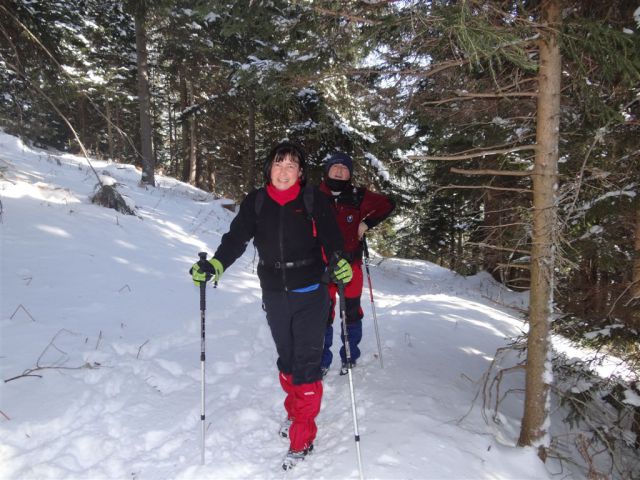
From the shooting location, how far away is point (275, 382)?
15.3 feet

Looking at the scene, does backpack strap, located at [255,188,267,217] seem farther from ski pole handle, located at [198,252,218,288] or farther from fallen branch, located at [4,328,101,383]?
fallen branch, located at [4,328,101,383]

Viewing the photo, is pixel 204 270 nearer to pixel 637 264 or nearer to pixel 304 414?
pixel 304 414

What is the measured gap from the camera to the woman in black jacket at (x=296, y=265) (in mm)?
3334

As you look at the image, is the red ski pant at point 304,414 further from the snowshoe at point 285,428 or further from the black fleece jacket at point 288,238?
the black fleece jacket at point 288,238

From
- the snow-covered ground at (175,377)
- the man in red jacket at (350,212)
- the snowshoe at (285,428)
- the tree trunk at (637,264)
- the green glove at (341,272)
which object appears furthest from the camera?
the man in red jacket at (350,212)

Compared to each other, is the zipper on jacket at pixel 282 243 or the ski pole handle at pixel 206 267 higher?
the zipper on jacket at pixel 282 243

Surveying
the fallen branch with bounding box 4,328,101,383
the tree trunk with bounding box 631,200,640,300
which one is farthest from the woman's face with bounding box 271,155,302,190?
the tree trunk with bounding box 631,200,640,300

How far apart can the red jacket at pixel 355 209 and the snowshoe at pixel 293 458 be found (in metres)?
2.18

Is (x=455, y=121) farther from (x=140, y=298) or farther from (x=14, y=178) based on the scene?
(x=14, y=178)

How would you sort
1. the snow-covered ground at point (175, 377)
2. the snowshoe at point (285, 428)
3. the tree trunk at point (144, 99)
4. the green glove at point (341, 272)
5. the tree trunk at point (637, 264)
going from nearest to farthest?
the snow-covered ground at point (175, 377), the green glove at point (341, 272), the snowshoe at point (285, 428), the tree trunk at point (637, 264), the tree trunk at point (144, 99)

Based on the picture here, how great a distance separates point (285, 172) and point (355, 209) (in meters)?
1.62

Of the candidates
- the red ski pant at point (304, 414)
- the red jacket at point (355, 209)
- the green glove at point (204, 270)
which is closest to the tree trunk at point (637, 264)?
the red jacket at point (355, 209)

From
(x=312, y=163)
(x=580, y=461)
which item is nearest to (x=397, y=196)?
(x=312, y=163)

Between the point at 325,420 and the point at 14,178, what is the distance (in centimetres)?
868
